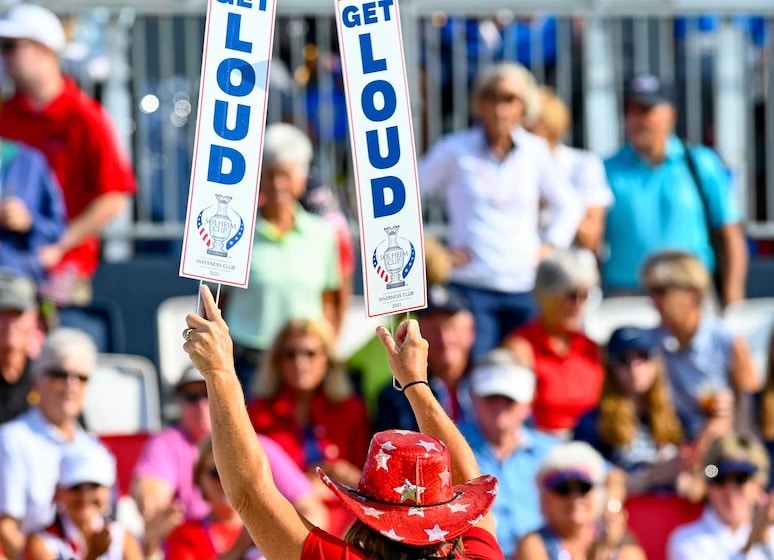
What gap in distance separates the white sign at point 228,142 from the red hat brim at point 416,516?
2.24 ft

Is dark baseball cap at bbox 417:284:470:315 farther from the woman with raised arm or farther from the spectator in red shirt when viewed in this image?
the woman with raised arm

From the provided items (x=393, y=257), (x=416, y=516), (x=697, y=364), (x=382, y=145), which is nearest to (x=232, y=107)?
(x=382, y=145)

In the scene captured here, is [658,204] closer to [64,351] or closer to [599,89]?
[599,89]

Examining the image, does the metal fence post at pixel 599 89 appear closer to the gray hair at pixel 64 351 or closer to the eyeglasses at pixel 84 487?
the gray hair at pixel 64 351

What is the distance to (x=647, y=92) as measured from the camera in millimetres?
8438

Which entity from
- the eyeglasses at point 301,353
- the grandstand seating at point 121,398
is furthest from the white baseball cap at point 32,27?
the eyeglasses at point 301,353

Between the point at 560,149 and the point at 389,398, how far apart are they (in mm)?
1971

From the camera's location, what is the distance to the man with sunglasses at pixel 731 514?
6785 millimetres

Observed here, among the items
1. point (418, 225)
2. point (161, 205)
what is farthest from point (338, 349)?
point (418, 225)

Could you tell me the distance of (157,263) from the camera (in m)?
8.52

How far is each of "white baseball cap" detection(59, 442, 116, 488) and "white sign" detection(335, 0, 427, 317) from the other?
224cm

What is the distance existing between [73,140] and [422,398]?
401cm

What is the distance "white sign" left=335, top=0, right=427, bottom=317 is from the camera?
170 inches

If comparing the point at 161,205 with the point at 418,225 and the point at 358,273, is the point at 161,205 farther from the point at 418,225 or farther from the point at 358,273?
the point at 418,225
